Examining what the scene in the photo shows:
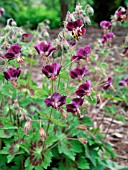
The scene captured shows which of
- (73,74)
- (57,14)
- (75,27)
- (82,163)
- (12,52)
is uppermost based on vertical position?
(57,14)

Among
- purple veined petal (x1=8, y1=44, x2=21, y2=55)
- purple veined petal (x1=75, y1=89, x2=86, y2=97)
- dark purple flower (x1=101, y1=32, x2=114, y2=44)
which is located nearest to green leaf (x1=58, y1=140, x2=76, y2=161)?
purple veined petal (x1=75, y1=89, x2=86, y2=97)

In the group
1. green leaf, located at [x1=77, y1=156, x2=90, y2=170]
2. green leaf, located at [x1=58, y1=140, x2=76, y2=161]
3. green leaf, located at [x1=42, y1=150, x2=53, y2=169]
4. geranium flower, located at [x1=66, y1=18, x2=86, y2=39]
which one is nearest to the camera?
geranium flower, located at [x1=66, y1=18, x2=86, y2=39]

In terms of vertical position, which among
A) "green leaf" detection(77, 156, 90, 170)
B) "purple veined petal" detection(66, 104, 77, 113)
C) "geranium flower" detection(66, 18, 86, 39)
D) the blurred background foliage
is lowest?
"green leaf" detection(77, 156, 90, 170)

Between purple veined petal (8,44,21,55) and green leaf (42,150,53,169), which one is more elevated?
purple veined petal (8,44,21,55)

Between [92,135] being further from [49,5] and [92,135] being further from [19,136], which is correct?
[49,5]

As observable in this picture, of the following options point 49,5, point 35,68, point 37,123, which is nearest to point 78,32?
point 37,123

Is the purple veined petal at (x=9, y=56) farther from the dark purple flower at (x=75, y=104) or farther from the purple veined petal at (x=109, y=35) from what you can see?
the purple veined petal at (x=109, y=35)

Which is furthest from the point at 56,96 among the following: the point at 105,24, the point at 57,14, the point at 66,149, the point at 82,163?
the point at 57,14

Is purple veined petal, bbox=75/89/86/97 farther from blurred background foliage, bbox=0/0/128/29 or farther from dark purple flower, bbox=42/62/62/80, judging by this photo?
blurred background foliage, bbox=0/0/128/29

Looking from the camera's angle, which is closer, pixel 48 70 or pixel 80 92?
pixel 48 70

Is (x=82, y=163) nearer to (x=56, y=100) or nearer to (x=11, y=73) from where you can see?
(x=56, y=100)

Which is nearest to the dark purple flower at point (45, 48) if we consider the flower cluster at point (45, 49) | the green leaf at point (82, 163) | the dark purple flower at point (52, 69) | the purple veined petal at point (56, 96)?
the flower cluster at point (45, 49)
